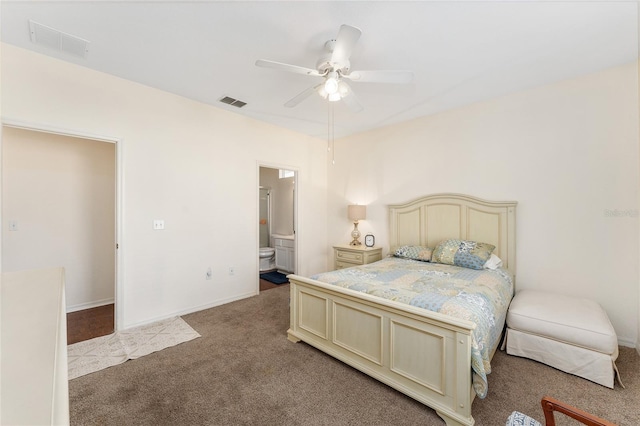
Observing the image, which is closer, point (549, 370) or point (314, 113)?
point (549, 370)

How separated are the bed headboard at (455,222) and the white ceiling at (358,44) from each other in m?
1.33

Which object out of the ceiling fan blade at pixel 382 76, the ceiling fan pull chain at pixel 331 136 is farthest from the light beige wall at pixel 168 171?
the ceiling fan blade at pixel 382 76

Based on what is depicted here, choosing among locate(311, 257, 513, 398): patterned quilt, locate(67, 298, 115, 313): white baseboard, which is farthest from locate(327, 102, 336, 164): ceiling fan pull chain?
locate(67, 298, 115, 313): white baseboard

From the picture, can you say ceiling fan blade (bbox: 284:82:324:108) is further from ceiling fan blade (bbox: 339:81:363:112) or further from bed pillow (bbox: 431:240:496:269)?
bed pillow (bbox: 431:240:496:269)

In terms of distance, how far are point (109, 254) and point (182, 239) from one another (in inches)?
53.5

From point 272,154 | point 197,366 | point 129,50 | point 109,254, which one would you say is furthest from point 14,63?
point 197,366

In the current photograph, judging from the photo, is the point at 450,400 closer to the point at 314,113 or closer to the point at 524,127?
the point at 524,127

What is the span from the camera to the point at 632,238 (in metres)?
2.54

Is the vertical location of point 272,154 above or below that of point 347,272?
above

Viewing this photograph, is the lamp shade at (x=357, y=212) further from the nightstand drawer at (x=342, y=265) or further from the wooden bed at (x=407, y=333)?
the wooden bed at (x=407, y=333)

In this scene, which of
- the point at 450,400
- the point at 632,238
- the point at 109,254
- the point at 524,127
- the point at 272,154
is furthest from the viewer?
the point at 272,154

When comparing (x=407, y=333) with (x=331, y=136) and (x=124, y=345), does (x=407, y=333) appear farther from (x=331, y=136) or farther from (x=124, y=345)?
(x=331, y=136)

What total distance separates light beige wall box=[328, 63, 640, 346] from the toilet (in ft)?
11.3

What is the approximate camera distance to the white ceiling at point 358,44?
6.34ft
